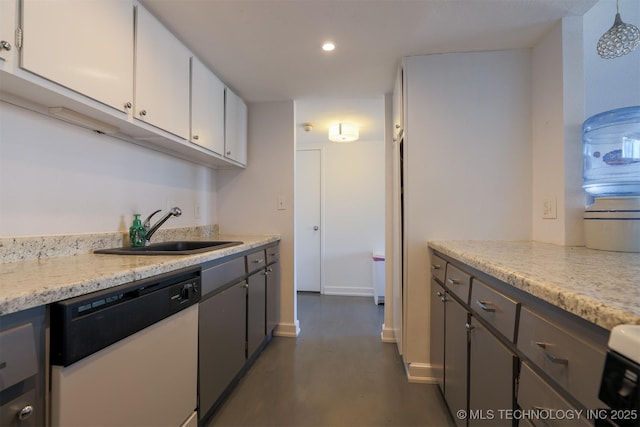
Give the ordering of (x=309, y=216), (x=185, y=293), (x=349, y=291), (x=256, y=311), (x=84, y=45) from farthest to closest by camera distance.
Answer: (x=309, y=216) → (x=349, y=291) → (x=256, y=311) → (x=185, y=293) → (x=84, y=45)

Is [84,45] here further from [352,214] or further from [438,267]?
[352,214]

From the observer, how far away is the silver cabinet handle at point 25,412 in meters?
0.61

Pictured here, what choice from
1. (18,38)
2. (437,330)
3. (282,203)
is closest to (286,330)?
(282,203)

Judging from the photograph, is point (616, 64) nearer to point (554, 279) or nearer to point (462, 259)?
Result: point (462, 259)

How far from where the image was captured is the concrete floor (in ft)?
4.90

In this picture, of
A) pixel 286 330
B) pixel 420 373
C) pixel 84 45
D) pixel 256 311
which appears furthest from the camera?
pixel 286 330

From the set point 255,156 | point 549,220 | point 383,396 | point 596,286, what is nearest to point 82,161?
point 255,156

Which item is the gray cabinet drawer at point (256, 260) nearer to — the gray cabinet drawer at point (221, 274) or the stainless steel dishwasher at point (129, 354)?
the gray cabinet drawer at point (221, 274)

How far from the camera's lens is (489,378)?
3.15 feet

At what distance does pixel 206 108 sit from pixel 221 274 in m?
1.15

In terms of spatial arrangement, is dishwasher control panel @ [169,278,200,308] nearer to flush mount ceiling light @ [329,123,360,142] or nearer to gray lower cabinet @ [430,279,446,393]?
gray lower cabinet @ [430,279,446,393]

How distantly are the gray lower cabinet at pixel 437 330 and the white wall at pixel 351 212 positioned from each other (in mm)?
2217

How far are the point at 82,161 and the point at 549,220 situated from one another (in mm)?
2470

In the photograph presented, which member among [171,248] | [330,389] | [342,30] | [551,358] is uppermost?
[342,30]
